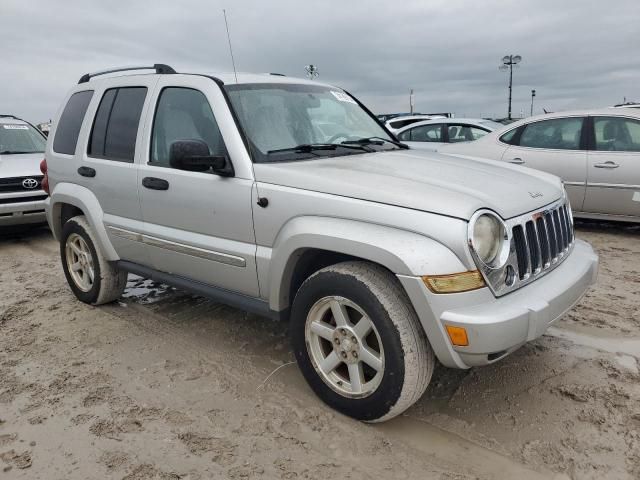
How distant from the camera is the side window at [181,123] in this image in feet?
11.0

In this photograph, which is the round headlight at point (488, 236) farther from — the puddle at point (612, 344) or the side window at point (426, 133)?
the side window at point (426, 133)

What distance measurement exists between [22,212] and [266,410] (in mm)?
5908

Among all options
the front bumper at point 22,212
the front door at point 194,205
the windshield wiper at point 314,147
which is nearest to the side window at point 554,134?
the windshield wiper at point 314,147

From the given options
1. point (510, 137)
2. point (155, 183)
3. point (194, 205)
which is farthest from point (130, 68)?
point (510, 137)

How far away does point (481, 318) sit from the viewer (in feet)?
7.66

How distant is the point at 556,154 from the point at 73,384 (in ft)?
20.2

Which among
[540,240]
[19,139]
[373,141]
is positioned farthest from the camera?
[19,139]

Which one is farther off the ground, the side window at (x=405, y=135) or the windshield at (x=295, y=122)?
the windshield at (x=295, y=122)

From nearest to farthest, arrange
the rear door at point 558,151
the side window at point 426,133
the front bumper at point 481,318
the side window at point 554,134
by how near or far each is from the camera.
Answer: the front bumper at point 481,318 → the rear door at point 558,151 → the side window at point 554,134 → the side window at point 426,133

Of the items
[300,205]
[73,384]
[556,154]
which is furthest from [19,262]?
[556,154]

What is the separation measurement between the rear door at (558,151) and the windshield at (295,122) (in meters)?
3.73

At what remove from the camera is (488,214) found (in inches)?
98.7

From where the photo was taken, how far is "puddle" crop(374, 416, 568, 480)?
2406 millimetres

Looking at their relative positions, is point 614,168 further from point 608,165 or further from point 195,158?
point 195,158
